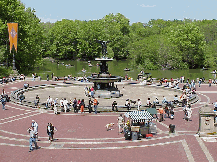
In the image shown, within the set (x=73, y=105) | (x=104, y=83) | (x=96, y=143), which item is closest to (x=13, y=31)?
(x=104, y=83)

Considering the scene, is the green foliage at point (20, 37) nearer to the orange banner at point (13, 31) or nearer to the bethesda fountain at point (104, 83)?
the orange banner at point (13, 31)

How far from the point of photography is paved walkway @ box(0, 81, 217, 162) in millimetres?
19062

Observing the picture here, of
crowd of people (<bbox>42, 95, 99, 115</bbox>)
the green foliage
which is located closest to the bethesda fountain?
crowd of people (<bbox>42, 95, 99, 115</bbox>)

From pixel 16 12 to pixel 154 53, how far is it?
150 ft

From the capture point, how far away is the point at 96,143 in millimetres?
21688

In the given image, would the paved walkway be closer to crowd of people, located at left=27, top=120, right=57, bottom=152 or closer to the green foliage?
crowd of people, located at left=27, top=120, right=57, bottom=152

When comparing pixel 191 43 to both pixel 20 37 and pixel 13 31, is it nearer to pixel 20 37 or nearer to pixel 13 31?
pixel 20 37

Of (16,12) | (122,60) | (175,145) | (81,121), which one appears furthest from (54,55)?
(175,145)

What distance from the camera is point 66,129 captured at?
25203mm

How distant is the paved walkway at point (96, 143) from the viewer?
19.1m

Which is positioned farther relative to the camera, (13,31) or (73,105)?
(13,31)

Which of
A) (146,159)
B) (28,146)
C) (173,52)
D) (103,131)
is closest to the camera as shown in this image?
(146,159)

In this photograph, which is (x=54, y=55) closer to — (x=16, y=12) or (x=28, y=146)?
(x=16, y=12)

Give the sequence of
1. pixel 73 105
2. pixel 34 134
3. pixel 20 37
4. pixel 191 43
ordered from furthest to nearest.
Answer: pixel 191 43, pixel 20 37, pixel 73 105, pixel 34 134
